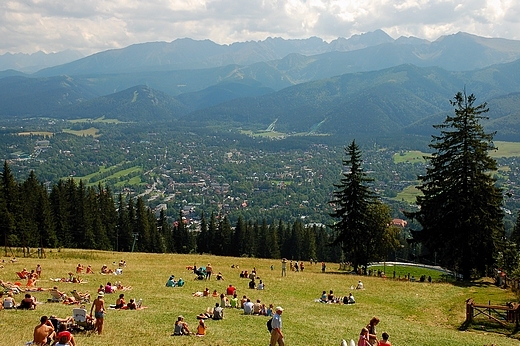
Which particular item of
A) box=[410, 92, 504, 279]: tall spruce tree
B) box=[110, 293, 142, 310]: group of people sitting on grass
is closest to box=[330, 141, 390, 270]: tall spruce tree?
box=[410, 92, 504, 279]: tall spruce tree

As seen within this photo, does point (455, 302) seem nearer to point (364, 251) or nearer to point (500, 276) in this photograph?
point (500, 276)

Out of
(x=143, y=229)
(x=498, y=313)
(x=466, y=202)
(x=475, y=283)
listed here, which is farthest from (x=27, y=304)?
(x=143, y=229)

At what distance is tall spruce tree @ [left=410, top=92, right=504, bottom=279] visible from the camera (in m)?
43.6

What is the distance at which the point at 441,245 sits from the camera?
151 ft

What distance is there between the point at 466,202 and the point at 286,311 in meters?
25.2

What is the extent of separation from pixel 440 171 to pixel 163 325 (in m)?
34.8

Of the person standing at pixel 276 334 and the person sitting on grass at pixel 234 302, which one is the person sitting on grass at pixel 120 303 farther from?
the person standing at pixel 276 334

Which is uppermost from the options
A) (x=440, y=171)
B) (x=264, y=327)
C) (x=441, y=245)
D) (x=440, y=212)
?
(x=440, y=171)

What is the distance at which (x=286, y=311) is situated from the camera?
2739 centimetres

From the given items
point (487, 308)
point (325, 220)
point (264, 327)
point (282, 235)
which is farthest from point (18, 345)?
point (325, 220)

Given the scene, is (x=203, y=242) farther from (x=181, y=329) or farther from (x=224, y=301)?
(x=181, y=329)

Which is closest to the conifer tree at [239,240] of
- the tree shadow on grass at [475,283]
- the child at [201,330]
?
the tree shadow on grass at [475,283]

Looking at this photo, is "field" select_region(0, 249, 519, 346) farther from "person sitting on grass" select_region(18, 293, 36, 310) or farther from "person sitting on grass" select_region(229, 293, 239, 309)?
"person sitting on grass" select_region(229, 293, 239, 309)

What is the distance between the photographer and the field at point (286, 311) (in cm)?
2106
